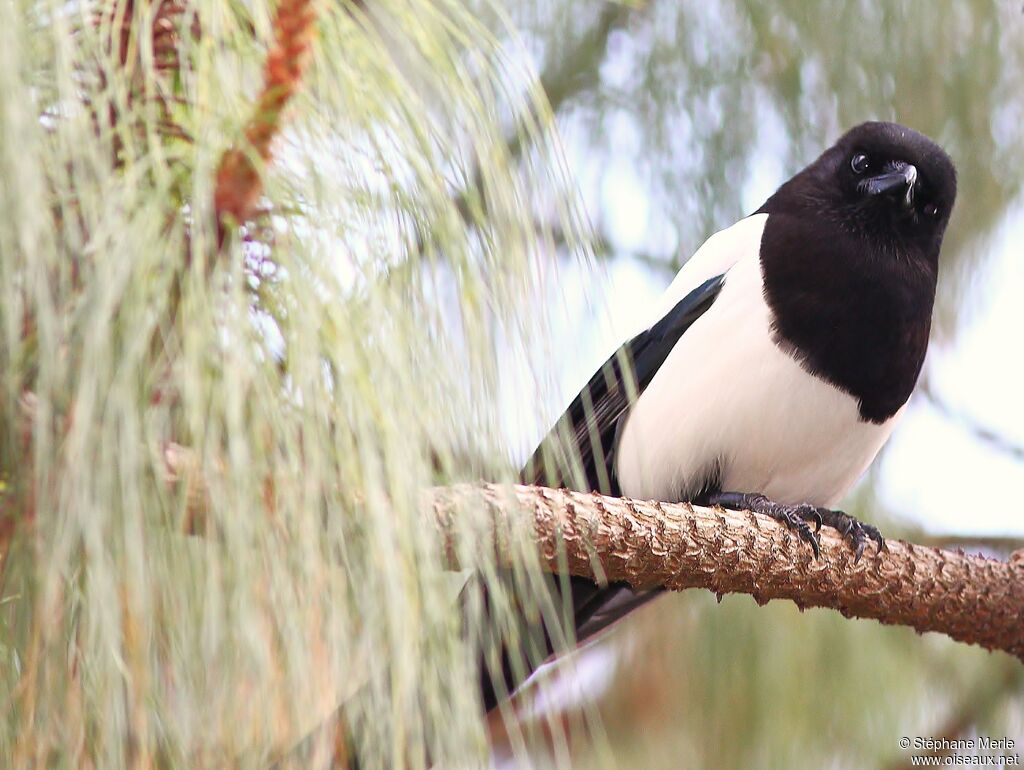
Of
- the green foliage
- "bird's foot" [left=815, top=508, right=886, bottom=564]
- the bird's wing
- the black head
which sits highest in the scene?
the green foliage

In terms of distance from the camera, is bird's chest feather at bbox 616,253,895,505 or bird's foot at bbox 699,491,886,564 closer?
bird's foot at bbox 699,491,886,564

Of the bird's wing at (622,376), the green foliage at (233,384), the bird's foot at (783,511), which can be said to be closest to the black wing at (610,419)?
the bird's wing at (622,376)

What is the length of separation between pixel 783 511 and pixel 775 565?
149 mm

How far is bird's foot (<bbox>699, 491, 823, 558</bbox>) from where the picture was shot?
5.01 ft

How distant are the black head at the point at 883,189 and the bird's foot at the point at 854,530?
16.0 inches

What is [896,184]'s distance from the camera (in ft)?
5.92

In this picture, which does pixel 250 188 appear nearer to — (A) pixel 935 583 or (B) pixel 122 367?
(B) pixel 122 367

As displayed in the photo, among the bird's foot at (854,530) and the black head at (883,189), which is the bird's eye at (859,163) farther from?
the bird's foot at (854,530)

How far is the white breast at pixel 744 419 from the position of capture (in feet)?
5.68

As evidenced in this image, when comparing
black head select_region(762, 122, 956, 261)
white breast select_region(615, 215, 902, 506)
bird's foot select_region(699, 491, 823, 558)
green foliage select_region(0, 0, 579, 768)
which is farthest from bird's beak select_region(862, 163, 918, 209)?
green foliage select_region(0, 0, 579, 768)

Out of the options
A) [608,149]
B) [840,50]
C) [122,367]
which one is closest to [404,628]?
[122,367]

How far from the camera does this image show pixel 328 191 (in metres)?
0.71

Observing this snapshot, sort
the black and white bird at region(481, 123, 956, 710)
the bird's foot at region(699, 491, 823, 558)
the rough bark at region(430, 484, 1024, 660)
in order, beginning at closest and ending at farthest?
the rough bark at region(430, 484, 1024, 660) → the bird's foot at region(699, 491, 823, 558) → the black and white bird at region(481, 123, 956, 710)

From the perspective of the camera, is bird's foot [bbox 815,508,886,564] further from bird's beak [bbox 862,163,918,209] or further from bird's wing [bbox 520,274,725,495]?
bird's beak [bbox 862,163,918,209]
